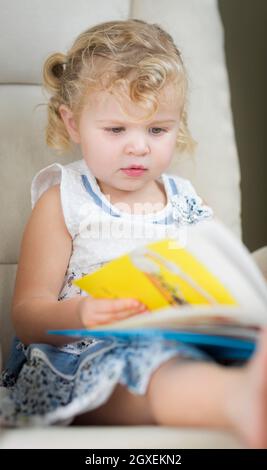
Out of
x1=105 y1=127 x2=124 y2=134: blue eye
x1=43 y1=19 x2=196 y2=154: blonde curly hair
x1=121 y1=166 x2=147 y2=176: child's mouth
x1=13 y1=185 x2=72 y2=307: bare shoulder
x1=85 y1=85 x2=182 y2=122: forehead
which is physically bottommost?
x1=13 y1=185 x2=72 y2=307: bare shoulder

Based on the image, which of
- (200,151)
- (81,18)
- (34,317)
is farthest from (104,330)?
(81,18)

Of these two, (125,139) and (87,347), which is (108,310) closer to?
(87,347)

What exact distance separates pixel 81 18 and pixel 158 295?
763 millimetres

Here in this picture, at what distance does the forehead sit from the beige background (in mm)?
800

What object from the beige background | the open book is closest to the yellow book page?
the open book

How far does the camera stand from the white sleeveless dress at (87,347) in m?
0.89

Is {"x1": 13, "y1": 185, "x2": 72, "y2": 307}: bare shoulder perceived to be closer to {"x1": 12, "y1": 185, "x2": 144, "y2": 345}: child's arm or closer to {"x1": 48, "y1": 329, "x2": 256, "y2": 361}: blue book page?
{"x1": 12, "y1": 185, "x2": 144, "y2": 345}: child's arm

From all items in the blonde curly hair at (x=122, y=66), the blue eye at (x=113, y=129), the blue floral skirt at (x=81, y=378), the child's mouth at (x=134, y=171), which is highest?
the blonde curly hair at (x=122, y=66)

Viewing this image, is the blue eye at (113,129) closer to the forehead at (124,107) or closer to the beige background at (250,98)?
the forehead at (124,107)

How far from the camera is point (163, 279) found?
896 mm

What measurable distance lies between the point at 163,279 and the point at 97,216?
404 millimetres

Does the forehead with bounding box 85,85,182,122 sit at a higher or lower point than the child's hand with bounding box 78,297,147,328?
higher

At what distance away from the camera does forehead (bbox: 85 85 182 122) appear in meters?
1.21

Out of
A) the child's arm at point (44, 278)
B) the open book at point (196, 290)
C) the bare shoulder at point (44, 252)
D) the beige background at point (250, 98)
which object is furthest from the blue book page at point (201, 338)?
the beige background at point (250, 98)
